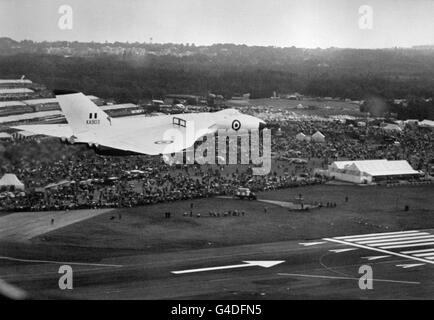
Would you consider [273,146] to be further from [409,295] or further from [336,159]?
[409,295]

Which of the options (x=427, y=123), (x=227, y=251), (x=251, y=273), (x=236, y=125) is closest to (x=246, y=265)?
(x=251, y=273)

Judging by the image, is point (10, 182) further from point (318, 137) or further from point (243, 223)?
point (318, 137)

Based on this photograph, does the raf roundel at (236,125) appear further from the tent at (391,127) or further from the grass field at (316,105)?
the tent at (391,127)

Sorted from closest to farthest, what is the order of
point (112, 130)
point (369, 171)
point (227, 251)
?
point (227, 251), point (112, 130), point (369, 171)

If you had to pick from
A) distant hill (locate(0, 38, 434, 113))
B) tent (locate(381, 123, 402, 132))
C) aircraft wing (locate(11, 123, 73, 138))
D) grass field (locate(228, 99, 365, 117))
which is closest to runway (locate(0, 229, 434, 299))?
aircraft wing (locate(11, 123, 73, 138))

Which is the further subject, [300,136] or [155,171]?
[300,136]

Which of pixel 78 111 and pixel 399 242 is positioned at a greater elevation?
pixel 78 111

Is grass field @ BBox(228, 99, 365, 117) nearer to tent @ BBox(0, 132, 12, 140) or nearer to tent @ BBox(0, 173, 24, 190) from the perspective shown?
tent @ BBox(0, 173, 24, 190)
